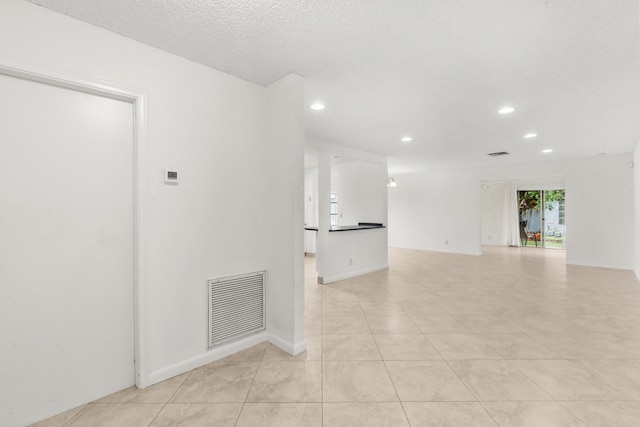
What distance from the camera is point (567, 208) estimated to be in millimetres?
6453

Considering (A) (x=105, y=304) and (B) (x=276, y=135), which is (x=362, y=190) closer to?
(B) (x=276, y=135)

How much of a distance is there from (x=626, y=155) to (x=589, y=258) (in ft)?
7.68

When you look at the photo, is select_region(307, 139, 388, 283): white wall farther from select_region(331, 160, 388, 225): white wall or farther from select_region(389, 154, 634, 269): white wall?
select_region(389, 154, 634, 269): white wall

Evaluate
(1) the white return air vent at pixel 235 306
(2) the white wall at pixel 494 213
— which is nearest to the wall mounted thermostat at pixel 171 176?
(1) the white return air vent at pixel 235 306

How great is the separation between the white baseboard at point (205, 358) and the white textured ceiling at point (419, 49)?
95.6 inches

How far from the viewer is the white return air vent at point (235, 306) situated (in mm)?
2299

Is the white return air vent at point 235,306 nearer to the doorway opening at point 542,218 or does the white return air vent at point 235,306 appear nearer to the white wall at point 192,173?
the white wall at point 192,173

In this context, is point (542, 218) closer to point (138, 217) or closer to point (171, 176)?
point (171, 176)

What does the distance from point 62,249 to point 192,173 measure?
3.11ft

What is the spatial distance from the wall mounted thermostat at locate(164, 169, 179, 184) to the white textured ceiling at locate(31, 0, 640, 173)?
925 millimetres

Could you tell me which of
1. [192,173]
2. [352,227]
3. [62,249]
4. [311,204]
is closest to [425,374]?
[192,173]

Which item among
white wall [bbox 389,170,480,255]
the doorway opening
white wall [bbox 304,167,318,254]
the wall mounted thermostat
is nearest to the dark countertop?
white wall [bbox 304,167,318,254]

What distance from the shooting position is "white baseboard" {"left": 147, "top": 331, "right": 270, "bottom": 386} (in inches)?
79.1

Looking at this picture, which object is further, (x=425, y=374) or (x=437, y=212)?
(x=437, y=212)
